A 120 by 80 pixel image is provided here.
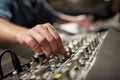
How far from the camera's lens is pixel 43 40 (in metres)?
0.69

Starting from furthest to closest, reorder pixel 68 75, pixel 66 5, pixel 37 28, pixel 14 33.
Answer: pixel 66 5 < pixel 14 33 < pixel 37 28 < pixel 68 75

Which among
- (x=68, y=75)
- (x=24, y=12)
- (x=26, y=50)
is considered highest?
(x=24, y=12)

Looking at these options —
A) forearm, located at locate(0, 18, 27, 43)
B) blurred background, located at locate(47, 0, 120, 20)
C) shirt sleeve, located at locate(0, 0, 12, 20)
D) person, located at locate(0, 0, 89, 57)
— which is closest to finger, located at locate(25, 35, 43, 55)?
person, located at locate(0, 0, 89, 57)

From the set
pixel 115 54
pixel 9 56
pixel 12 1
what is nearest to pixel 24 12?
pixel 12 1

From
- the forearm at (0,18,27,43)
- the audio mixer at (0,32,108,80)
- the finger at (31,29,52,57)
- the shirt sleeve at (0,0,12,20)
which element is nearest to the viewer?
the audio mixer at (0,32,108,80)

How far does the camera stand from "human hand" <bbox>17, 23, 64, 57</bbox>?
0.69 metres

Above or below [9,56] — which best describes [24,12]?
above

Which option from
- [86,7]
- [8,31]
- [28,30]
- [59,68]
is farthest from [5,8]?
[86,7]

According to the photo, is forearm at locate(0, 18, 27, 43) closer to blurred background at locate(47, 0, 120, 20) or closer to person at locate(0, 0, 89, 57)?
person at locate(0, 0, 89, 57)

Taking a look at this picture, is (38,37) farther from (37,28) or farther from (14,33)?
(14,33)

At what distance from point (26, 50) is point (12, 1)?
0.78 m

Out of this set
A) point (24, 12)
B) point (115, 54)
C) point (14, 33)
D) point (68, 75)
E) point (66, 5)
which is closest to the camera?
point (68, 75)

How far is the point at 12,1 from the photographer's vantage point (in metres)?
1.59

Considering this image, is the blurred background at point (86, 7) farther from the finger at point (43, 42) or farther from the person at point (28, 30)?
the finger at point (43, 42)
